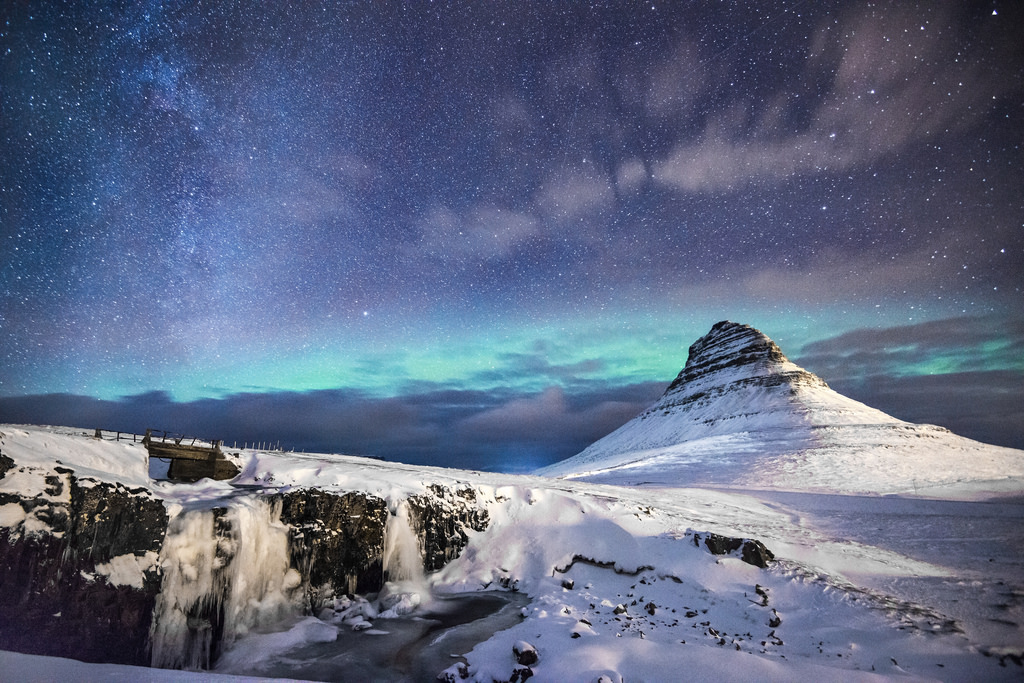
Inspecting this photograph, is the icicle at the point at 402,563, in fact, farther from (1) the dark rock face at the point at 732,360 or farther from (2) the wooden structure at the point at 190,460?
(1) the dark rock face at the point at 732,360

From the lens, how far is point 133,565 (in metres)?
8.90

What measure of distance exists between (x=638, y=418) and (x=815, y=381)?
40262 millimetres

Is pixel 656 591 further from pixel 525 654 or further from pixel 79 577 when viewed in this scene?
pixel 79 577

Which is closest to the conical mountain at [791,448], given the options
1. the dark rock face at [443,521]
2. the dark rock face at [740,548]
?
the dark rock face at [740,548]

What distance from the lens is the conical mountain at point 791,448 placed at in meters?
35.0

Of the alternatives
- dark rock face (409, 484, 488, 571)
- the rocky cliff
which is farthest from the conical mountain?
the rocky cliff

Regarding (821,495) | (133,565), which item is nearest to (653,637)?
(133,565)

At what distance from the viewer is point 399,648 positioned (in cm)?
955

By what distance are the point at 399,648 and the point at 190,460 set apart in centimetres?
972

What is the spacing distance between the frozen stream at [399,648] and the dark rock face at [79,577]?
221 cm

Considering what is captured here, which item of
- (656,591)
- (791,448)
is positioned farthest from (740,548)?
(791,448)

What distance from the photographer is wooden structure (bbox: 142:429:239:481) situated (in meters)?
13.6

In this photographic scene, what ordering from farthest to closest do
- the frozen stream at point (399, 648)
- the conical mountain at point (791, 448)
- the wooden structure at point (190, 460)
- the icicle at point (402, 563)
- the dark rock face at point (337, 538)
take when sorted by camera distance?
the conical mountain at point (791, 448), the wooden structure at point (190, 460), the icicle at point (402, 563), the dark rock face at point (337, 538), the frozen stream at point (399, 648)

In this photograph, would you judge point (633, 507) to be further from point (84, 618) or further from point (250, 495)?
point (84, 618)
